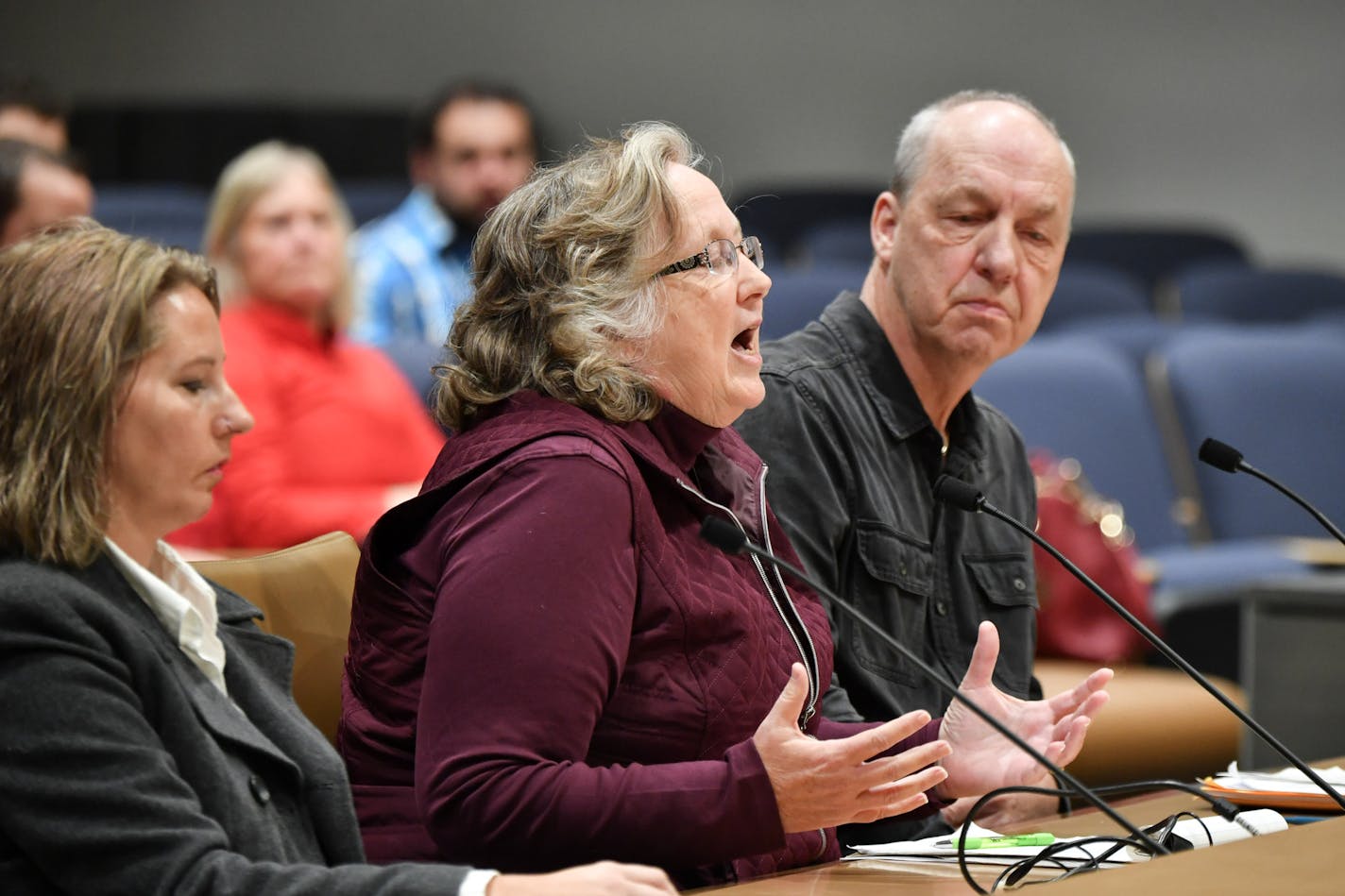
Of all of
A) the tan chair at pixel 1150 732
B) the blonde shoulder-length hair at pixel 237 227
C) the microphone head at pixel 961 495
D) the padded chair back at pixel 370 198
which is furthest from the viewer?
the padded chair back at pixel 370 198

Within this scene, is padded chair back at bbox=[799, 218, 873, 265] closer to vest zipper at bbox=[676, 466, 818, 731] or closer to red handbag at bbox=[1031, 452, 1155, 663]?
red handbag at bbox=[1031, 452, 1155, 663]

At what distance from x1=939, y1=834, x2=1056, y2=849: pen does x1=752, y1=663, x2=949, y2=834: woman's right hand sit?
0.21 metres

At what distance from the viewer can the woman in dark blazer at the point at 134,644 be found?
1.17 meters

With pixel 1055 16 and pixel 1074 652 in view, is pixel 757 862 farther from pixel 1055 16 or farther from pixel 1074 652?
pixel 1055 16

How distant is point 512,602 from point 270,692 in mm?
265

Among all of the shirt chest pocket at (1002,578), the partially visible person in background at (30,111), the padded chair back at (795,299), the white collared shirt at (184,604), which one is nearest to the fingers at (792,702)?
the white collared shirt at (184,604)

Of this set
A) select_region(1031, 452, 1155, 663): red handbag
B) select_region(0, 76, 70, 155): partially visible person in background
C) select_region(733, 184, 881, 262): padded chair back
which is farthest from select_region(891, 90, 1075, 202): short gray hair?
select_region(733, 184, 881, 262): padded chair back

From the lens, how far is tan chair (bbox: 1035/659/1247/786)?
2906 millimetres

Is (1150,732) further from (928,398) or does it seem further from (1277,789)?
(1277,789)

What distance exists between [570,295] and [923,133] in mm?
876

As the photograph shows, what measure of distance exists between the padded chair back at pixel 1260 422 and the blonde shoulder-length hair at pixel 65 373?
328cm

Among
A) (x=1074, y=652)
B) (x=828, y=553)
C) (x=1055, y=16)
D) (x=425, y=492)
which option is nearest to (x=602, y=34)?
(x=1055, y=16)

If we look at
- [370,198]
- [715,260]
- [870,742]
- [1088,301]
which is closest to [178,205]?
[370,198]

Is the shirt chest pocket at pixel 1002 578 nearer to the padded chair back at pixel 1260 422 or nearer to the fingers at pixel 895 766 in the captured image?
the fingers at pixel 895 766
